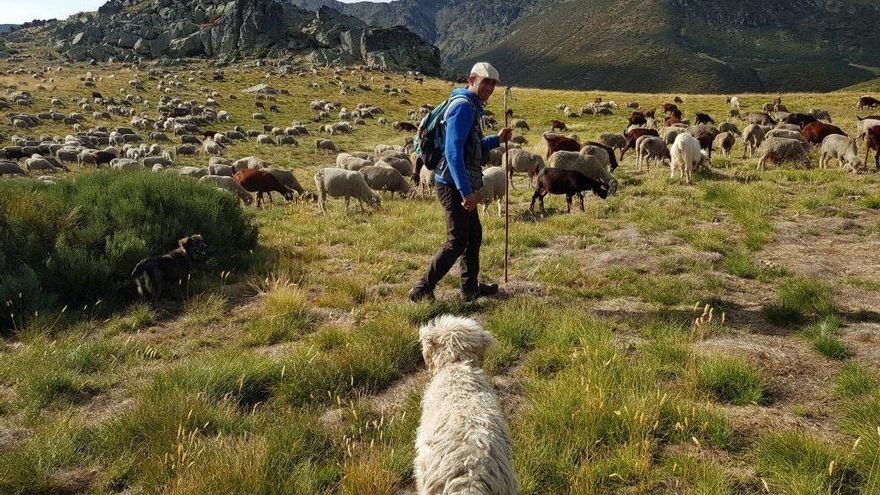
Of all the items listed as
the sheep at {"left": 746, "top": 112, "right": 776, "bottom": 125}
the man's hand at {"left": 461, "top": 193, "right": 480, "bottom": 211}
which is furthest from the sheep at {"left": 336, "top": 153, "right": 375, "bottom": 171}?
the sheep at {"left": 746, "top": 112, "right": 776, "bottom": 125}

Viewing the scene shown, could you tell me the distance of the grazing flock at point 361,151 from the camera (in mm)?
16156

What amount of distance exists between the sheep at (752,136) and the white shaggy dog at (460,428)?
22283 mm

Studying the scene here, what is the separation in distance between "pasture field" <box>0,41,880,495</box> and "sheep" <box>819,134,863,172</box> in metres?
7.11

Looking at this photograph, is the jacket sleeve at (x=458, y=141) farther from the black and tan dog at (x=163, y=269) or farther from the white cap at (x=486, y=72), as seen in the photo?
the black and tan dog at (x=163, y=269)

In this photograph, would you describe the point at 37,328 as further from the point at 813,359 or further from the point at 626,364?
the point at 813,359

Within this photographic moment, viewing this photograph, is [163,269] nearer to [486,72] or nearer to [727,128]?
[486,72]

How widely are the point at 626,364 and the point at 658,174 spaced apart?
14.5 m

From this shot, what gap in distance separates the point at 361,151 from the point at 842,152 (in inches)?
837

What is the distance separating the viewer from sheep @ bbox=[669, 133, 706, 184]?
16.1 m

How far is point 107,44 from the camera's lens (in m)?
111

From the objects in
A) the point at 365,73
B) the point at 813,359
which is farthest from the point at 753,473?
the point at 365,73

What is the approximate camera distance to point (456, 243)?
267 inches

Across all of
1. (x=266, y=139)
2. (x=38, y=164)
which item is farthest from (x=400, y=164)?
(x=266, y=139)

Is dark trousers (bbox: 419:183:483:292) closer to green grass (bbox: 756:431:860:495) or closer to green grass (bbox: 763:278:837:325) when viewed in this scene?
green grass (bbox: 763:278:837:325)
